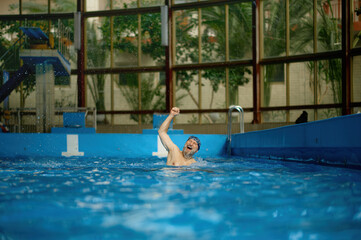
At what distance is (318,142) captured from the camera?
4051 millimetres

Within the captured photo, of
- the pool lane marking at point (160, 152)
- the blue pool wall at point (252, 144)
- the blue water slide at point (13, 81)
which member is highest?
the blue water slide at point (13, 81)

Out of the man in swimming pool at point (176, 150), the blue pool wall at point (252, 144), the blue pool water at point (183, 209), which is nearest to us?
the blue pool water at point (183, 209)

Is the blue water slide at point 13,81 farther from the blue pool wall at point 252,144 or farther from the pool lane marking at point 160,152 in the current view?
the pool lane marking at point 160,152

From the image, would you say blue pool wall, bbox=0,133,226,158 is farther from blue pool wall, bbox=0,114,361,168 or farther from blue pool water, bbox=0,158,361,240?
blue pool water, bbox=0,158,361,240

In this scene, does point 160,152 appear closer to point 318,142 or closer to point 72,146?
point 72,146

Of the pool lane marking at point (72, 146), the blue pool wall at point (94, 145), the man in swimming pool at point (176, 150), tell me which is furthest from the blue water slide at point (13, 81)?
the man in swimming pool at point (176, 150)

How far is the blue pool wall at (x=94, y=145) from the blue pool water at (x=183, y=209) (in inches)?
184

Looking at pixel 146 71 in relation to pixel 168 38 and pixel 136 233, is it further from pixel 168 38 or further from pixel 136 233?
pixel 136 233

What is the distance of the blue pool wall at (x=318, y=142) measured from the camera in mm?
3465

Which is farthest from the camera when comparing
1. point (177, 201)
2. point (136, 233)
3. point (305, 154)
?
point (305, 154)

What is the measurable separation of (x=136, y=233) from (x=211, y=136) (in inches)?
254

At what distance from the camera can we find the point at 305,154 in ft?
14.7

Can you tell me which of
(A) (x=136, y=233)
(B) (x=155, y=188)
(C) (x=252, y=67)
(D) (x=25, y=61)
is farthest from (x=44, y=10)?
(A) (x=136, y=233)

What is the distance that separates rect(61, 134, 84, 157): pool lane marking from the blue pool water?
4.61m
